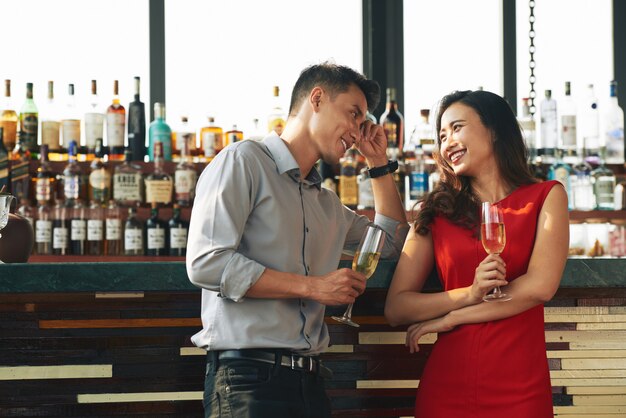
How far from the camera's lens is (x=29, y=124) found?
4.52 metres

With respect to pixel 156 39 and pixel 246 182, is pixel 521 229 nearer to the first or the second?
pixel 246 182

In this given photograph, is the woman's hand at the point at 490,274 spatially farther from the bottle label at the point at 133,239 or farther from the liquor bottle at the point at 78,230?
the liquor bottle at the point at 78,230

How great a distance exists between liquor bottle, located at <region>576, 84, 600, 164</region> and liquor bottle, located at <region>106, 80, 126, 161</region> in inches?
92.0

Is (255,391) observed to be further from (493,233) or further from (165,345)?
(493,233)

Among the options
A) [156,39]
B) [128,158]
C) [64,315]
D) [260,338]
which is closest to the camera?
[260,338]

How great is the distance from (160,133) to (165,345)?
2.48 meters

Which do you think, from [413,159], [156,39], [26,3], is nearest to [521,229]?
[413,159]

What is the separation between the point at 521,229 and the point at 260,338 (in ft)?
2.01

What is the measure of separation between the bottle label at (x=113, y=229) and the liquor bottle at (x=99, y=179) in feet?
0.42

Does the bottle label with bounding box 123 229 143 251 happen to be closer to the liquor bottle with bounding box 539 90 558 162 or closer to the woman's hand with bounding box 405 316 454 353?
the liquor bottle with bounding box 539 90 558 162

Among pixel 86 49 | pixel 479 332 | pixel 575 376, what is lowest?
pixel 575 376

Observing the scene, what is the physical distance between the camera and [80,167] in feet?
14.7

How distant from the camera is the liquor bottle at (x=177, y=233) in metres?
4.36

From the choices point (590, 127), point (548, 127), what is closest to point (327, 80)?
point (548, 127)
